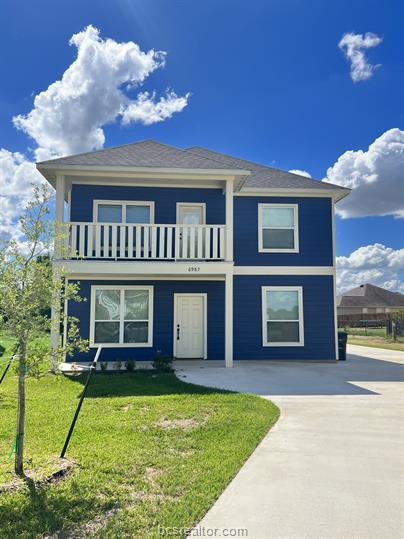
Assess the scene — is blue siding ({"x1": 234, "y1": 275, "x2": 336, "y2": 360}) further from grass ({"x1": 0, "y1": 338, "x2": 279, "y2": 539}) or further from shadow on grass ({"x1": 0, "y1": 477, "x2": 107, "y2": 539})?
shadow on grass ({"x1": 0, "y1": 477, "x2": 107, "y2": 539})

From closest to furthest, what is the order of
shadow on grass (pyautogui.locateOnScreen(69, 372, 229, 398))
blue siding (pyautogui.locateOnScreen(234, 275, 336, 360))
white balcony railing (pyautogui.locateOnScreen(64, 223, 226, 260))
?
shadow on grass (pyautogui.locateOnScreen(69, 372, 229, 398)) < white balcony railing (pyautogui.locateOnScreen(64, 223, 226, 260)) < blue siding (pyautogui.locateOnScreen(234, 275, 336, 360))

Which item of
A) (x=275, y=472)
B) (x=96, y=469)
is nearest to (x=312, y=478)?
(x=275, y=472)

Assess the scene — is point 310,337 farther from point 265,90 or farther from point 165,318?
point 265,90

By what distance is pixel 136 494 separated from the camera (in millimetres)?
3521

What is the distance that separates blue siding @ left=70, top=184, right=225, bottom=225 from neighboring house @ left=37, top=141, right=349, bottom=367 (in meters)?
0.03

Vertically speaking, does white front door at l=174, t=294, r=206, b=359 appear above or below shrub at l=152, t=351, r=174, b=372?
above

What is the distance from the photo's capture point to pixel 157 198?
12945 millimetres

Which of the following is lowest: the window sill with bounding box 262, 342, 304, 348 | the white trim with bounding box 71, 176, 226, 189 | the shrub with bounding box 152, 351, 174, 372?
the shrub with bounding box 152, 351, 174, 372

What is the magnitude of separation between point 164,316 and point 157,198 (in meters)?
3.98

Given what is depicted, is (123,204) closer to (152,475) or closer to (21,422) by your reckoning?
(21,422)

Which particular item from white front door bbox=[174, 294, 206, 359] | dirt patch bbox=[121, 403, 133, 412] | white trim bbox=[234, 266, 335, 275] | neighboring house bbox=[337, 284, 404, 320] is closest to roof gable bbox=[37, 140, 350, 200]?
white trim bbox=[234, 266, 335, 275]

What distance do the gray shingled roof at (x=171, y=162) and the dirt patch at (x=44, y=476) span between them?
868 centimetres

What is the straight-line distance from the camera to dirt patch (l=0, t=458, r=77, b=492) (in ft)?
11.9

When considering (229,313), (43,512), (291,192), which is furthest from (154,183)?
(43,512)
